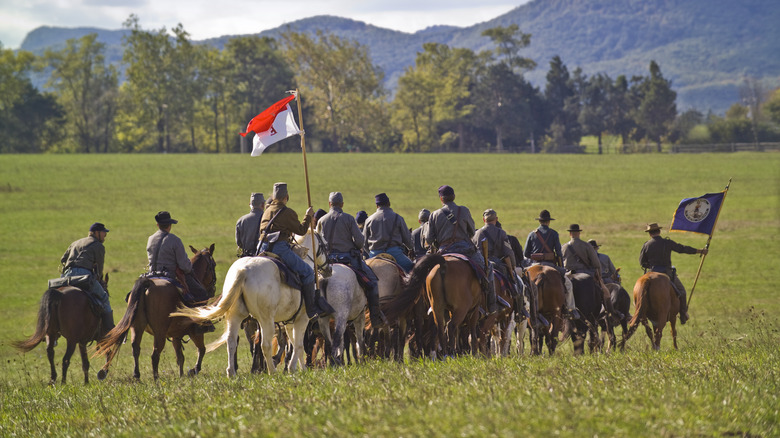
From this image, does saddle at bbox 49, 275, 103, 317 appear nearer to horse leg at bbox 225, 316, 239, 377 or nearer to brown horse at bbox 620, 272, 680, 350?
horse leg at bbox 225, 316, 239, 377

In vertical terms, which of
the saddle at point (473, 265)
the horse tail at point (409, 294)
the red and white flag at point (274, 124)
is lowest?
the horse tail at point (409, 294)

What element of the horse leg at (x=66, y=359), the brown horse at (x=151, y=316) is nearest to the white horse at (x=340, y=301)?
the brown horse at (x=151, y=316)

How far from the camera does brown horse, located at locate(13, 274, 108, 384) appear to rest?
47.9 ft

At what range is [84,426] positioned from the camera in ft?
31.9

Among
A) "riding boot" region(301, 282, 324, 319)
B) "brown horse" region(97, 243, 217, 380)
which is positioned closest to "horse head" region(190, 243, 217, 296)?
"brown horse" region(97, 243, 217, 380)

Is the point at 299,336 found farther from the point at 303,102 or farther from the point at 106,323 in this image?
the point at 303,102

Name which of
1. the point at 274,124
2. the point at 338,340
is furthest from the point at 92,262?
the point at 338,340

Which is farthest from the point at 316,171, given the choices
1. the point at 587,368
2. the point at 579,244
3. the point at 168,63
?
the point at 587,368

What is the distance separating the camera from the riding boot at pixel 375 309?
14062mm

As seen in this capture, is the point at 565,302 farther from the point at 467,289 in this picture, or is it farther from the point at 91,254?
the point at 91,254

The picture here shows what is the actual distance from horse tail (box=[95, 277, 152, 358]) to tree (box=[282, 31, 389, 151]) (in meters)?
94.8

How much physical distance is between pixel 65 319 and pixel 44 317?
1.03 ft

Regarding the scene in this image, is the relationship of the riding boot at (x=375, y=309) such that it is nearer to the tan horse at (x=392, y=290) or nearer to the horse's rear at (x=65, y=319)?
the tan horse at (x=392, y=290)

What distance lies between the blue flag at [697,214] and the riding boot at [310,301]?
8.12 meters
